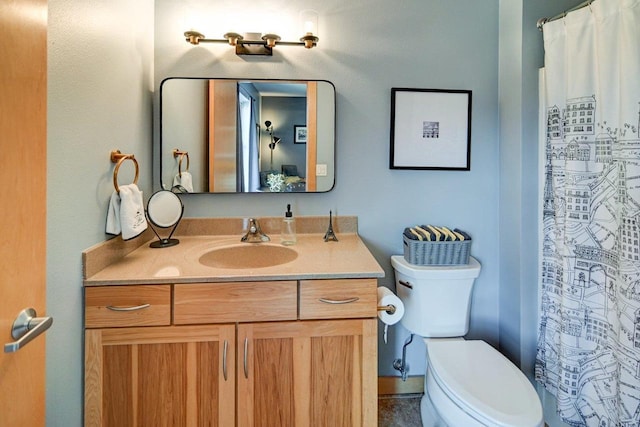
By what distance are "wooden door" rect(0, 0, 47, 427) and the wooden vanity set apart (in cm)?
40

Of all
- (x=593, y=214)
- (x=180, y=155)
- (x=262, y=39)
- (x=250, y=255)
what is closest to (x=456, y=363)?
(x=593, y=214)

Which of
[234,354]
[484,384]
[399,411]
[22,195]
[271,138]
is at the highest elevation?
[271,138]

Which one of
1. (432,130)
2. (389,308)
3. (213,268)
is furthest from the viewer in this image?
(432,130)

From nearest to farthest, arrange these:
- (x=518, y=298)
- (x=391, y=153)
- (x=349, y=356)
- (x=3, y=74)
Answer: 1. (x=3, y=74)
2. (x=349, y=356)
3. (x=518, y=298)
4. (x=391, y=153)

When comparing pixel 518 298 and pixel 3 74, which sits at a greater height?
pixel 3 74

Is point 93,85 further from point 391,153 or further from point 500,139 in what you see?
point 500,139

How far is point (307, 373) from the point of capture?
1199 mm

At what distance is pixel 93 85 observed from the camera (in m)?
1.14

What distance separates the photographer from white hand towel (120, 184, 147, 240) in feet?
4.09

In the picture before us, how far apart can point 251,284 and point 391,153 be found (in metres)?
1.05

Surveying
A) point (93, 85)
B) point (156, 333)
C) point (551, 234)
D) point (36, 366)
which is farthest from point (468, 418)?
point (93, 85)

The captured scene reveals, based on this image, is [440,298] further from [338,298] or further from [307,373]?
[307,373]

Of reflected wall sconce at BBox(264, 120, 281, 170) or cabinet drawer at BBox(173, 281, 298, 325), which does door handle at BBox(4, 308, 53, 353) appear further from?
reflected wall sconce at BBox(264, 120, 281, 170)

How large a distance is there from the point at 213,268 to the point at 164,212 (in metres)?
0.49
